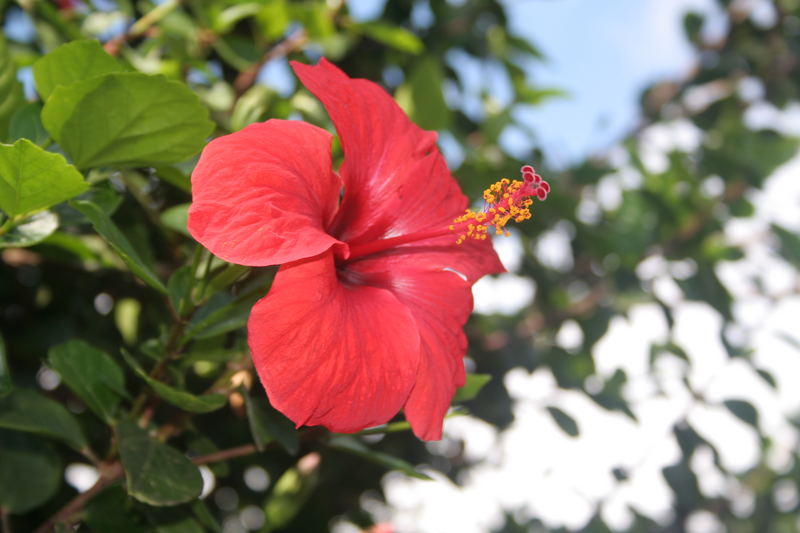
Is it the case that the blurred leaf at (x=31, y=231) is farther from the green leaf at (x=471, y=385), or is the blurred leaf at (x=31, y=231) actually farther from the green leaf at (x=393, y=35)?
the green leaf at (x=393, y=35)

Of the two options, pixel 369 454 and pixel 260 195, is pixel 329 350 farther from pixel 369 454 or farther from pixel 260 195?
pixel 369 454

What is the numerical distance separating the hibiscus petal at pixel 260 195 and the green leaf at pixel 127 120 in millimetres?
121

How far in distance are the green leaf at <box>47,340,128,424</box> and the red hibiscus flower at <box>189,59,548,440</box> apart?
13.7 inches

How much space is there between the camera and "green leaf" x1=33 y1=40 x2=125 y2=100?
76 cm

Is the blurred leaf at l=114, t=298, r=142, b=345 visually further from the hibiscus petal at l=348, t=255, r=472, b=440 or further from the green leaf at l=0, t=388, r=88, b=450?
the hibiscus petal at l=348, t=255, r=472, b=440

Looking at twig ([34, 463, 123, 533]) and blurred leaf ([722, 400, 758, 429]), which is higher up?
twig ([34, 463, 123, 533])

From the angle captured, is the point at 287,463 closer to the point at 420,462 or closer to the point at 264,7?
the point at 420,462

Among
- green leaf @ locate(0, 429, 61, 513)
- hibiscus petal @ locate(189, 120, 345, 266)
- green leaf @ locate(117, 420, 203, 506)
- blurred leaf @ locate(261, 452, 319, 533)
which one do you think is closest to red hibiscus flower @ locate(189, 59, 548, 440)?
hibiscus petal @ locate(189, 120, 345, 266)

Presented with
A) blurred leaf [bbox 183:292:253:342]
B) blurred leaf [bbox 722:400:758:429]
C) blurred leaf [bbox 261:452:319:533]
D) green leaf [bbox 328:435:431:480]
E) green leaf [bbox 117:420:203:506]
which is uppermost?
blurred leaf [bbox 183:292:253:342]

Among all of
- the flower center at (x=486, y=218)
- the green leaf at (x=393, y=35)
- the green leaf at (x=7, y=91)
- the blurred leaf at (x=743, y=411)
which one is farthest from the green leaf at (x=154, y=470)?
the blurred leaf at (x=743, y=411)

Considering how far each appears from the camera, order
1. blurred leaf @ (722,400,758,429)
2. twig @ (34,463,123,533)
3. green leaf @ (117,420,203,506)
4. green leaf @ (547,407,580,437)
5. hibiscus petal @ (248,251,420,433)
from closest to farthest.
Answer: hibiscus petal @ (248,251,420,433) < green leaf @ (117,420,203,506) < twig @ (34,463,123,533) < green leaf @ (547,407,580,437) < blurred leaf @ (722,400,758,429)

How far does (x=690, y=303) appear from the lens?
187 centimetres

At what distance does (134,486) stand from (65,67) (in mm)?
471

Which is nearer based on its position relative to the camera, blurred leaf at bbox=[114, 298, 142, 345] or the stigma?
the stigma
